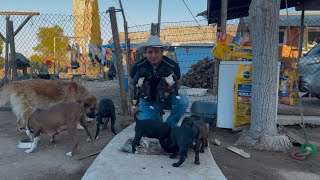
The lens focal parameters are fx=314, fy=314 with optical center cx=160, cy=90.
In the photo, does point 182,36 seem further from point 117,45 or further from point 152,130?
point 152,130

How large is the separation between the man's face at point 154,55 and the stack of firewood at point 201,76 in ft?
21.7

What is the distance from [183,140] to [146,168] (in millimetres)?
515

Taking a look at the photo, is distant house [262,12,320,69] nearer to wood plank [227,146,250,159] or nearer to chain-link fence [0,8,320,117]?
chain-link fence [0,8,320,117]

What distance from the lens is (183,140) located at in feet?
11.4

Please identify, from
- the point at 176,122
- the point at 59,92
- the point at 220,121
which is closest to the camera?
the point at 176,122

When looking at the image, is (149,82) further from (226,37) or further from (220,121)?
(226,37)

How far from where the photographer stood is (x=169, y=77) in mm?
4176

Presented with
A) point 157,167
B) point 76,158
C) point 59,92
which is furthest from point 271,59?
point 59,92

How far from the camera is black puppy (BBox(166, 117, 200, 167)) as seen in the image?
339 cm

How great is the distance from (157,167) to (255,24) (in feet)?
8.54

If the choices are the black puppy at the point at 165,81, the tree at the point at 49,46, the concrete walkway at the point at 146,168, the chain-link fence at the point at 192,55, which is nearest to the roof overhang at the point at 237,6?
the chain-link fence at the point at 192,55

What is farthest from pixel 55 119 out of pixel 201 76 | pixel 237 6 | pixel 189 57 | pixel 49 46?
pixel 49 46

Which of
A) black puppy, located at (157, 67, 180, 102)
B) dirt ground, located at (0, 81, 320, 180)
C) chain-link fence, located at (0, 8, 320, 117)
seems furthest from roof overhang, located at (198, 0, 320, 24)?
dirt ground, located at (0, 81, 320, 180)

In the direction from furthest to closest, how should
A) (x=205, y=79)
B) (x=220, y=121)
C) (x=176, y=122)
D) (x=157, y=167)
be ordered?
(x=205, y=79), (x=220, y=121), (x=176, y=122), (x=157, y=167)
